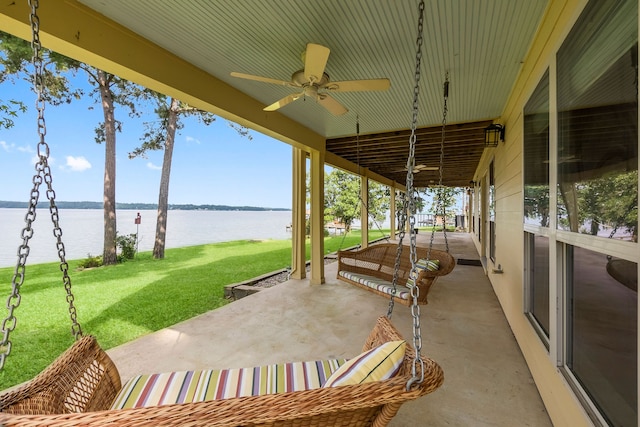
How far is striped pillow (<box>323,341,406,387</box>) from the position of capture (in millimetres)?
1072

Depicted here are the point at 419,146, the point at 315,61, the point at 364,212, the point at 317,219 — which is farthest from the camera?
the point at 364,212

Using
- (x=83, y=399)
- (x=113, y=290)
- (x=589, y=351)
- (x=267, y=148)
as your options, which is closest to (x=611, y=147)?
(x=589, y=351)

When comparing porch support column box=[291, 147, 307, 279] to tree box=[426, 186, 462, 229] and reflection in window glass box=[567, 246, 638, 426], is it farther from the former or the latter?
A: reflection in window glass box=[567, 246, 638, 426]

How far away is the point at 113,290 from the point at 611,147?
22.9 feet

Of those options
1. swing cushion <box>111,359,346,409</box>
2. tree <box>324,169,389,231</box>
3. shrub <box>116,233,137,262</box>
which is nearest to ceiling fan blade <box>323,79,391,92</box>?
swing cushion <box>111,359,346,409</box>

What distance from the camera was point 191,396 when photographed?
1407mm

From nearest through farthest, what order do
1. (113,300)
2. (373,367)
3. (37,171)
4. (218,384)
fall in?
(373,367) < (37,171) < (218,384) < (113,300)

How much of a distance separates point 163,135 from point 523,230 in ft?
35.2

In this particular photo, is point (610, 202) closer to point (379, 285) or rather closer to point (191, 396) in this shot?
point (191, 396)

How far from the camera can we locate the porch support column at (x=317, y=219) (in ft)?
17.1

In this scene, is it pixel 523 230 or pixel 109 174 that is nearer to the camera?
pixel 523 230

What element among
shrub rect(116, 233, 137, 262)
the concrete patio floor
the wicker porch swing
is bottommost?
the concrete patio floor

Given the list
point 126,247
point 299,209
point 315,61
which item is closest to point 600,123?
point 315,61

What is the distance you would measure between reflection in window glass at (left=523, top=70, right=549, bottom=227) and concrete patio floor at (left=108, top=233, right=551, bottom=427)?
4.09ft
